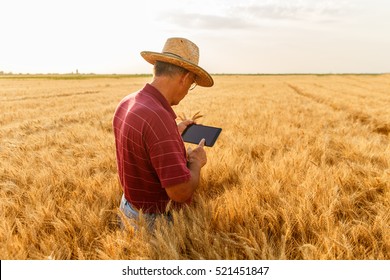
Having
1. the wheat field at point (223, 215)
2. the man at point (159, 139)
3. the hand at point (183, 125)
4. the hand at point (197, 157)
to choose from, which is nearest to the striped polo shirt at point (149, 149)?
the man at point (159, 139)

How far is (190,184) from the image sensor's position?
5.73 feet

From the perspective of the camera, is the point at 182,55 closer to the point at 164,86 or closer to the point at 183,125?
the point at 164,86

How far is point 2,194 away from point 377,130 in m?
7.09

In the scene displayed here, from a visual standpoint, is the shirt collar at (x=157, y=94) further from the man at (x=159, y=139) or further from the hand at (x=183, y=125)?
the hand at (x=183, y=125)

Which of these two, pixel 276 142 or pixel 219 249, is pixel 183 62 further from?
pixel 276 142

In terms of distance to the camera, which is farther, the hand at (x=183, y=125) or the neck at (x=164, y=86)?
the hand at (x=183, y=125)

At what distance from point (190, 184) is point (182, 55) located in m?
0.80

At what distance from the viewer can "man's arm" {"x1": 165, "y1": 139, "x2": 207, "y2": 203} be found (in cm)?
172

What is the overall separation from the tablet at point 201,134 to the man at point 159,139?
14 cm

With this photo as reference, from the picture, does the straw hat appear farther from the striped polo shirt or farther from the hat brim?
the striped polo shirt

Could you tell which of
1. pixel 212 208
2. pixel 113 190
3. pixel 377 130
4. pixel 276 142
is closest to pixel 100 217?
pixel 113 190

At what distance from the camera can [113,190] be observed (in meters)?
2.49

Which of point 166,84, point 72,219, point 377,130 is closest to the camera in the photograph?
point 166,84

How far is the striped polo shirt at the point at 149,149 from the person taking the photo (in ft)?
5.53
